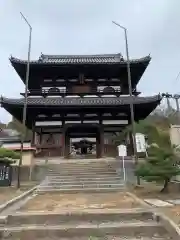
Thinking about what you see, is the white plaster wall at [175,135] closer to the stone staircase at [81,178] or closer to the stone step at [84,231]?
the stone staircase at [81,178]

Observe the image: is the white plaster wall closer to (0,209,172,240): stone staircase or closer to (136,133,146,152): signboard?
(136,133,146,152): signboard

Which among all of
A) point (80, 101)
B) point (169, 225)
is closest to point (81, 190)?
point (169, 225)

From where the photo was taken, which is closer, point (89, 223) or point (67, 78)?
point (89, 223)

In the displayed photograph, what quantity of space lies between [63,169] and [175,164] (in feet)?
24.0

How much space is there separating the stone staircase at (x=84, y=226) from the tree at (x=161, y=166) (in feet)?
13.1

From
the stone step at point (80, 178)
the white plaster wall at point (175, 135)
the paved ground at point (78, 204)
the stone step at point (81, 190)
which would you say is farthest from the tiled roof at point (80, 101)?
the paved ground at point (78, 204)

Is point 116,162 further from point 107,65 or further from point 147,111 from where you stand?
point 107,65

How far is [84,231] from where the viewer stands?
5.13 m

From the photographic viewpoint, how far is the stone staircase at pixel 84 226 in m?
5.01

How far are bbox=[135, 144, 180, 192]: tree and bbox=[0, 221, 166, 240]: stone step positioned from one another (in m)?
4.74

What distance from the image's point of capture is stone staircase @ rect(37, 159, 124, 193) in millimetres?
12328

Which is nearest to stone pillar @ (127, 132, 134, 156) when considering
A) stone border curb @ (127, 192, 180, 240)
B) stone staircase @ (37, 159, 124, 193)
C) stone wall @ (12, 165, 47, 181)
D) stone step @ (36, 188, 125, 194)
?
stone staircase @ (37, 159, 124, 193)

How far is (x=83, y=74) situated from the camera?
22.4 m

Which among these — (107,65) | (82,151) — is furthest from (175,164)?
(82,151)
